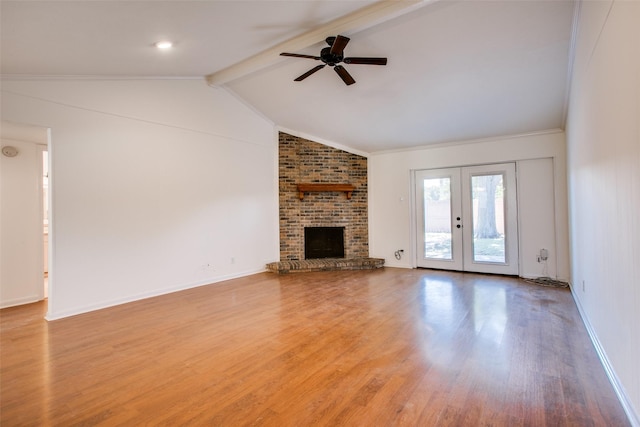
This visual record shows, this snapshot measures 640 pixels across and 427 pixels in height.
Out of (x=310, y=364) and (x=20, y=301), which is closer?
(x=310, y=364)

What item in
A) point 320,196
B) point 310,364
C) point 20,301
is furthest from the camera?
point 320,196

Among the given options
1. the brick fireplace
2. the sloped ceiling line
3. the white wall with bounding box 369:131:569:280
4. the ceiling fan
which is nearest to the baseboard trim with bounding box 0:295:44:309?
the brick fireplace

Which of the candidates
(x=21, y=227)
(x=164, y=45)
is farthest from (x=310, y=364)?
(x=21, y=227)

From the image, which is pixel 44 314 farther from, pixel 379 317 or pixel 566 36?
pixel 566 36

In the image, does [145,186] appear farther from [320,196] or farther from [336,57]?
[320,196]

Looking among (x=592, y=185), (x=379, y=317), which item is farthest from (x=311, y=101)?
(x=592, y=185)

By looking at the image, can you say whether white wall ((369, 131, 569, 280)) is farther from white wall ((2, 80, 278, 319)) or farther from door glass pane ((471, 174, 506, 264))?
white wall ((2, 80, 278, 319))

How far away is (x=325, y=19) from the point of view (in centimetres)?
341

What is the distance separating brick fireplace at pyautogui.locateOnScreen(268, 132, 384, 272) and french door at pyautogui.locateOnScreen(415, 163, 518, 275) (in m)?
1.26

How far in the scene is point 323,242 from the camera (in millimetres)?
6883

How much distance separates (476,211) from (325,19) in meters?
4.28

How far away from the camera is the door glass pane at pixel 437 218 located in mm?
6176

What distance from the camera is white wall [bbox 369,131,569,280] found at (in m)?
5.12

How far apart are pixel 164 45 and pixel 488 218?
563cm
